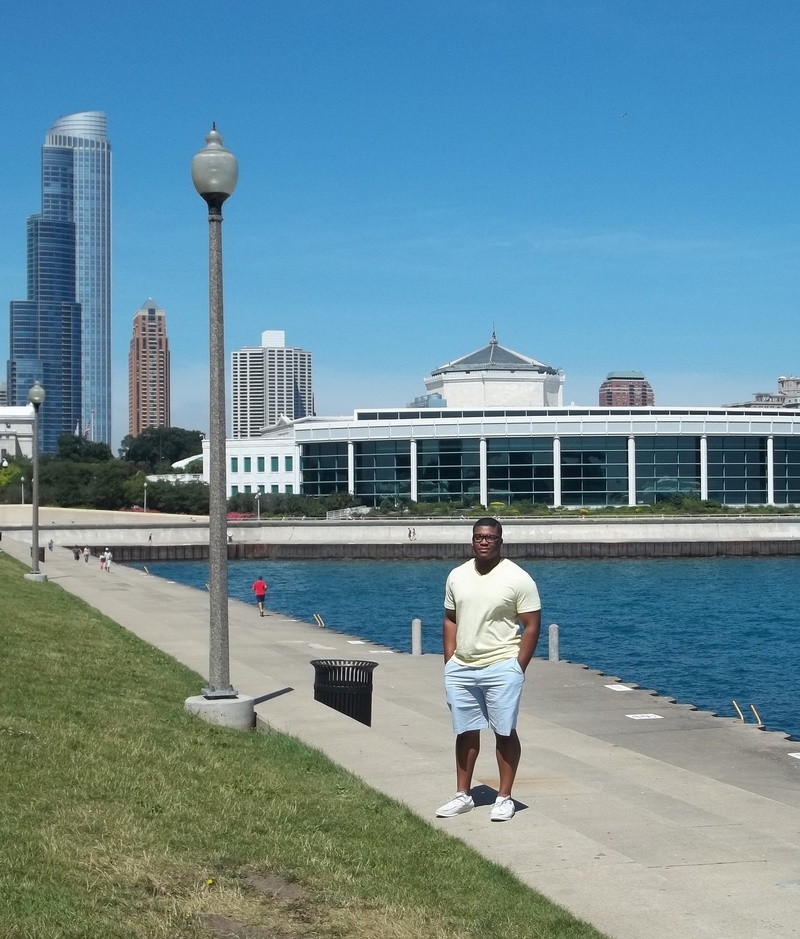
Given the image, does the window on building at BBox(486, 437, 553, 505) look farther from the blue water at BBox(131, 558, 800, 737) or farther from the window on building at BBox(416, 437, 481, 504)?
the blue water at BBox(131, 558, 800, 737)

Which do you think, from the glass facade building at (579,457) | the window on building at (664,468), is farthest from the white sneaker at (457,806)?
the window on building at (664,468)

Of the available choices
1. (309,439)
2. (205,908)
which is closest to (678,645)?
(205,908)

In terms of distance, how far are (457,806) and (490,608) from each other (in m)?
1.60

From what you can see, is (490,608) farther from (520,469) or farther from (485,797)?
(520,469)

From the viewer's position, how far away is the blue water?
104 feet

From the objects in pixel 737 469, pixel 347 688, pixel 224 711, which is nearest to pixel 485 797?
pixel 224 711

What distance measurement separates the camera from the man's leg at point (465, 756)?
9.24 m

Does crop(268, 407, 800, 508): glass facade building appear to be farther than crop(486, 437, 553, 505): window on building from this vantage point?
No

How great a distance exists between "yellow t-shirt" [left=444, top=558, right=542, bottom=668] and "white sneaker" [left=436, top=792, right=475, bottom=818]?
3.54ft

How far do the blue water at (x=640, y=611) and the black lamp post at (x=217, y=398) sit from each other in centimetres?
1453

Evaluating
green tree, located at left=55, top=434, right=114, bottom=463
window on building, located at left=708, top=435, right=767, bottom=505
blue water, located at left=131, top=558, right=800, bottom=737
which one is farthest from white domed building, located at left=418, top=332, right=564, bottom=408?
green tree, located at left=55, top=434, right=114, bottom=463

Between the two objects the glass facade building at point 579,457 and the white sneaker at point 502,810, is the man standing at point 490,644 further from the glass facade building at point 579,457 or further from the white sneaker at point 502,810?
the glass facade building at point 579,457

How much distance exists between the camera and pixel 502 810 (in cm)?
898

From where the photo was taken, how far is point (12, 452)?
199000 mm
